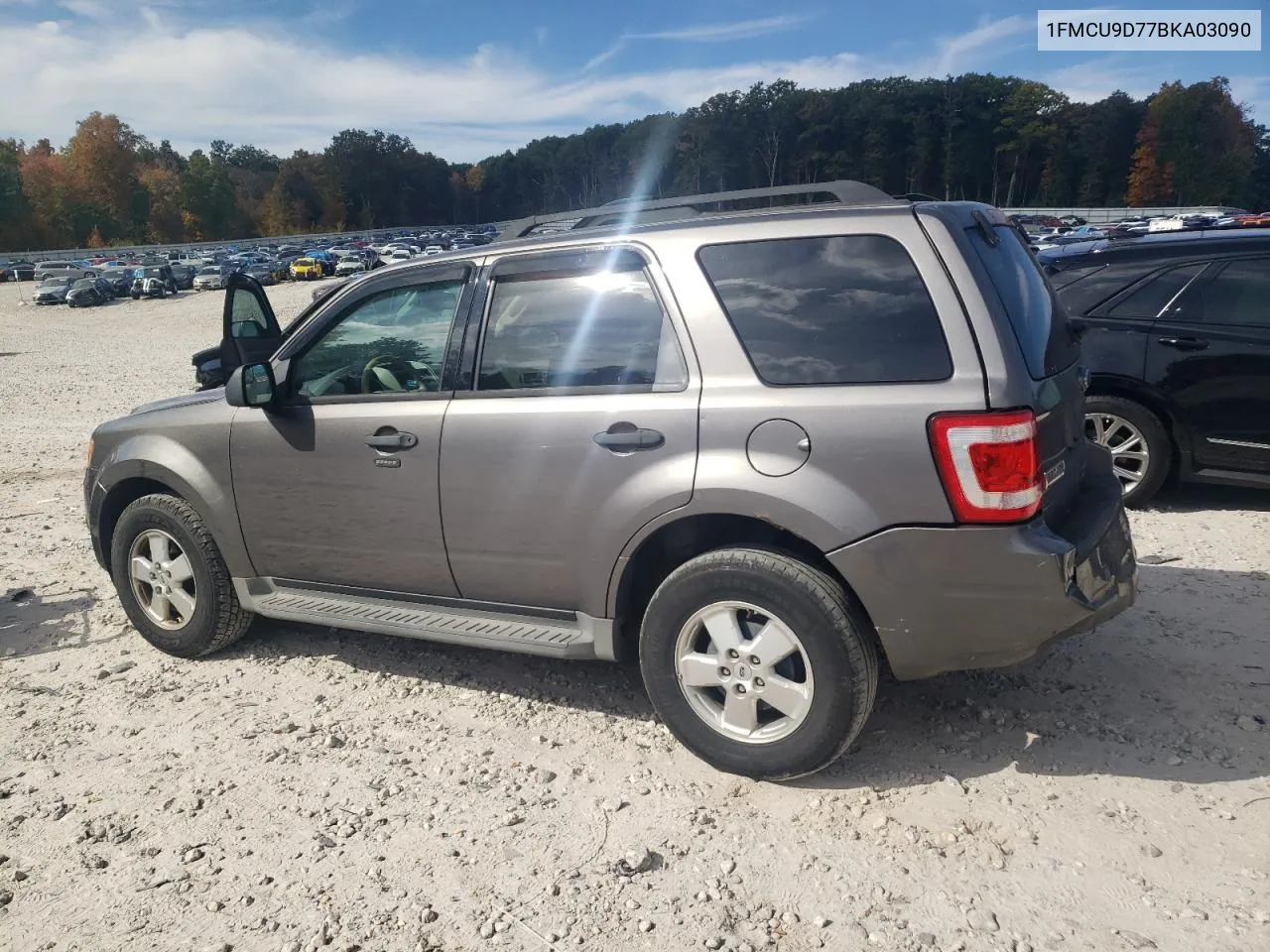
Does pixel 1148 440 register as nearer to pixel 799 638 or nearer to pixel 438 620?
pixel 799 638

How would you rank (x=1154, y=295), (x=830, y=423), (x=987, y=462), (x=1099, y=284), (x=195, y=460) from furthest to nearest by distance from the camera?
(x=1099, y=284), (x=1154, y=295), (x=195, y=460), (x=830, y=423), (x=987, y=462)

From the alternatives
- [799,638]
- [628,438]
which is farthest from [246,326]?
[799,638]

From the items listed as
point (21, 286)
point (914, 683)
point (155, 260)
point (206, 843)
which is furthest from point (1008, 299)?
point (155, 260)

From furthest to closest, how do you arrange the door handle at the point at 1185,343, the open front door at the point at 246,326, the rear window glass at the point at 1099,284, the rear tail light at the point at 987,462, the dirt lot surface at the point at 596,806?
the rear window glass at the point at 1099,284
the door handle at the point at 1185,343
the open front door at the point at 246,326
the rear tail light at the point at 987,462
the dirt lot surface at the point at 596,806

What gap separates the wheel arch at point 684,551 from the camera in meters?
3.15

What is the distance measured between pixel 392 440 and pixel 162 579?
5.45 feet

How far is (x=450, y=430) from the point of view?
11.8 feet

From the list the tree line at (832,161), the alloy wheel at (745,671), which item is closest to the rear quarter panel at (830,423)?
the alloy wheel at (745,671)

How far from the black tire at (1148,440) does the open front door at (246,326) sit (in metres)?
4.96

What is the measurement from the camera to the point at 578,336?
3.47 m

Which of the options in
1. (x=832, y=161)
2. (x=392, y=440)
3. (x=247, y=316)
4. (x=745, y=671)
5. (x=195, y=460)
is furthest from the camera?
(x=832, y=161)

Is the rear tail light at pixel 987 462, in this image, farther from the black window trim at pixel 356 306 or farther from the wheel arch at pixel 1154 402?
the wheel arch at pixel 1154 402

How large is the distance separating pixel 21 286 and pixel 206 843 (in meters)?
66.3

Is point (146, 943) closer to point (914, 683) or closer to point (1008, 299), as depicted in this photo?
point (914, 683)
